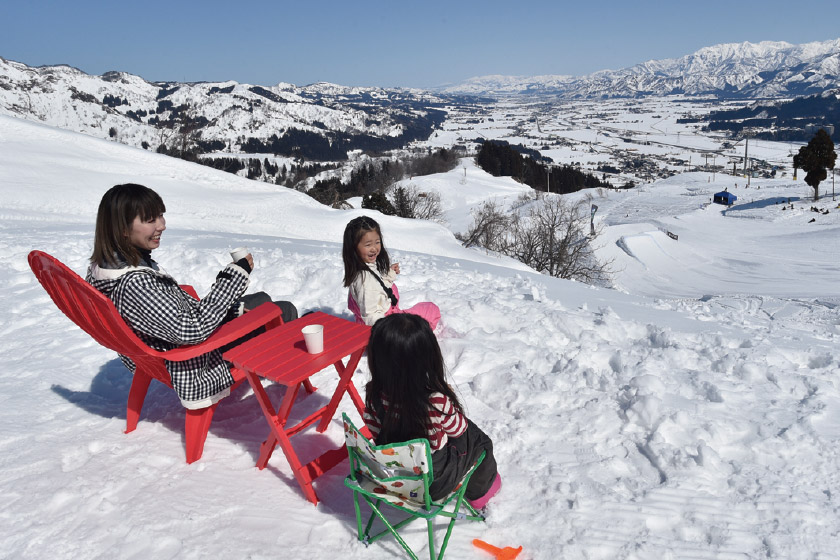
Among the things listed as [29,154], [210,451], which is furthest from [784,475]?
[29,154]

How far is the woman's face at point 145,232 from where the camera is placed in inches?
126

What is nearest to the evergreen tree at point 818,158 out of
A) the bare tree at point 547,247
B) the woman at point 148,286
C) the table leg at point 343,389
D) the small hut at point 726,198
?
the small hut at point 726,198

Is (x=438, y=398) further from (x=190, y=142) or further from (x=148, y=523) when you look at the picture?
(x=190, y=142)

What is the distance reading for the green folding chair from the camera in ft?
8.55

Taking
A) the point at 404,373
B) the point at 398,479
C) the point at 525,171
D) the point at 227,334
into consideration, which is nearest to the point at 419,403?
the point at 404,373

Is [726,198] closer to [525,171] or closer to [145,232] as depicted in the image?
[525,171]

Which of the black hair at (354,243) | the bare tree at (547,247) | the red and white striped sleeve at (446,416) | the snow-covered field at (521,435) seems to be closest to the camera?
the red and white striped sleeve at (446,416)

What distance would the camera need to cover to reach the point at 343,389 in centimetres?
364

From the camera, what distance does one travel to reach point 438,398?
9.09 ft

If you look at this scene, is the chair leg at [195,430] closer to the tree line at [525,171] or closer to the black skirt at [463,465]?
the black skirt at [463,465]

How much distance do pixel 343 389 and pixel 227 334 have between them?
0.90m

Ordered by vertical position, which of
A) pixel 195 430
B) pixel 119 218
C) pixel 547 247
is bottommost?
pixel 547 247

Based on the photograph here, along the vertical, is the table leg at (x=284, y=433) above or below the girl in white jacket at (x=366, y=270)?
below

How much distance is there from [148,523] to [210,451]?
815 millimetres
